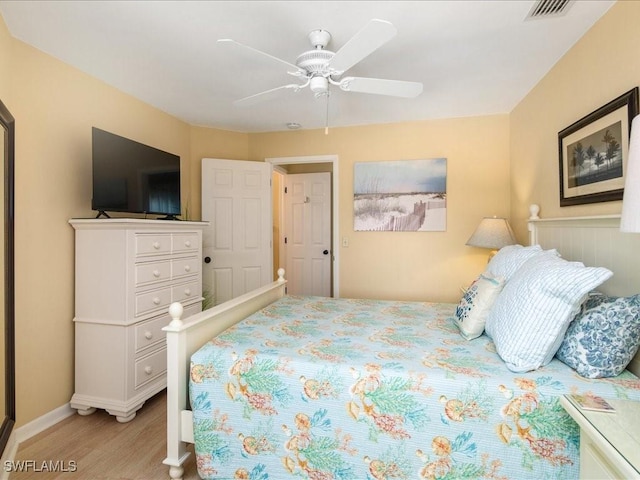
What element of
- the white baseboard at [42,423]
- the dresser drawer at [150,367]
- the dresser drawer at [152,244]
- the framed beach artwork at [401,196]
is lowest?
the white baseboard at [42,423]

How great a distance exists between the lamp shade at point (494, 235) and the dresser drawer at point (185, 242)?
8.01ft

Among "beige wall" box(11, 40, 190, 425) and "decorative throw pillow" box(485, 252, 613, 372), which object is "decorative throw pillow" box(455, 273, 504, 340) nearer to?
"decorative throw pillow" box(485, 252, 613, 372)

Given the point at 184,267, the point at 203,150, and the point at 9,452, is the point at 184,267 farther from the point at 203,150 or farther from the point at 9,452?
the point at 203,150

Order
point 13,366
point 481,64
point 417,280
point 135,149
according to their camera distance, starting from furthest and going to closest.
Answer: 1. point 417,280
2. point 135,149
3. point 481,64
4. point 13,366

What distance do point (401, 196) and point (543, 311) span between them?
2.39 m

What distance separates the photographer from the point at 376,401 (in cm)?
139

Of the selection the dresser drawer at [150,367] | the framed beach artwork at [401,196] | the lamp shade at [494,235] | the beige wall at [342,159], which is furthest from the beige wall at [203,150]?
the lamp shade at [494,235]

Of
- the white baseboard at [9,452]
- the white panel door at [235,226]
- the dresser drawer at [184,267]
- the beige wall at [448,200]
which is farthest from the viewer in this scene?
the white panel door at [235,226]

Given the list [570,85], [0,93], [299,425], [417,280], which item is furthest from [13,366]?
[570,85]

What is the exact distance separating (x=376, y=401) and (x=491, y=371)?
0.48 meters

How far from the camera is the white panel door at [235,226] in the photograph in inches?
148

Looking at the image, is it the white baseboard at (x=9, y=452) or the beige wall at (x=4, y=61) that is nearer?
the white baseboard at (x=9, y=452)

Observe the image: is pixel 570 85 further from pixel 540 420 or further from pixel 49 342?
pixel 49 342

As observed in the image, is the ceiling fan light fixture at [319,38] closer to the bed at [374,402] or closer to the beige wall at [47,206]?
the bed at [374,402]
